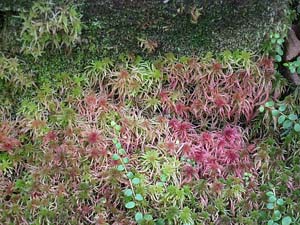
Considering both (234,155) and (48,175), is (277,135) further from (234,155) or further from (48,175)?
(48,175)

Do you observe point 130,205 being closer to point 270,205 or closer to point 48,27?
point 270,205

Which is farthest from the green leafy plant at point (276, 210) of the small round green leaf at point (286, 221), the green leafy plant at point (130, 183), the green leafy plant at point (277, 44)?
the green leafy plant at point (277, 44)

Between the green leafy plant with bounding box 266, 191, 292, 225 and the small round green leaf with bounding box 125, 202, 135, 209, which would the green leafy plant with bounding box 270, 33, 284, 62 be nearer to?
the green leafy plant with bounding box 266, 191, 292, 225

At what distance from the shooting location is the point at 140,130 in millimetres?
2053

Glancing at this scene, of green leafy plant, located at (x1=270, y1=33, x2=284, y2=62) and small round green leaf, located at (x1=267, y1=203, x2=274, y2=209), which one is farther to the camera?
green leafy plant, located at (x1=270, y1=33, x2=284, y2=62)

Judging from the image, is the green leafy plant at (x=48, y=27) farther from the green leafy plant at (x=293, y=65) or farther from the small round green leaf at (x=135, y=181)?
the green leafy plant at (x=293, y=65)

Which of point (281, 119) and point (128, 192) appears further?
point (281, 119)

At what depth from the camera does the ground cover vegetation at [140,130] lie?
1924mm

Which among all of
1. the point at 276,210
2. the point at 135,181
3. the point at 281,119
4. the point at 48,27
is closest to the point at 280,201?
the point at 276,210

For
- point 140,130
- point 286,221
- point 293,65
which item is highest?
point 293,65

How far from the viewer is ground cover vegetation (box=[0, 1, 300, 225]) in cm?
192

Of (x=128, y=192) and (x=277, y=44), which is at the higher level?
(x=277, y=44)

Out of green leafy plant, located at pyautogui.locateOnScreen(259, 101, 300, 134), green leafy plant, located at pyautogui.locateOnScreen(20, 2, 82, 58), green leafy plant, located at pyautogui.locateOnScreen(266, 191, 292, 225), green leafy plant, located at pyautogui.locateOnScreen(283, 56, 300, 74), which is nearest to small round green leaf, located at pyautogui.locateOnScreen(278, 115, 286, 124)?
green leafy plant, located at pyautogui.locateOnScreen(259, 101, 300, 134)

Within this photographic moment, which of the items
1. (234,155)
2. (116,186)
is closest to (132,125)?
(116,186)
